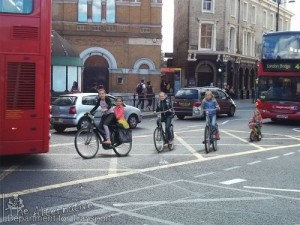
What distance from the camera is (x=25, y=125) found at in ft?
31.5

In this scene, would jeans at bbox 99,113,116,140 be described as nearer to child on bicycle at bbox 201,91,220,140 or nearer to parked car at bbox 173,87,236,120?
child on bicycle at bbox 201,91,220,140

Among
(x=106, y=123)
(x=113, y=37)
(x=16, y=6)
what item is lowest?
(x=106, y=123)

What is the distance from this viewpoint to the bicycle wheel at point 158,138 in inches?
494

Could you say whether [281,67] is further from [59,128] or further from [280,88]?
[59,128]

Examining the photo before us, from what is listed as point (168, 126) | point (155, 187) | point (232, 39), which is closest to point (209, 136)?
point (168, 126)

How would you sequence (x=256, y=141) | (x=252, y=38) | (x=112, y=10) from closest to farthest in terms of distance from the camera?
(x=256, y=141) < (x=112, y=10) < (x=252, y=38)

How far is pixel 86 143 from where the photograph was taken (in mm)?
11312

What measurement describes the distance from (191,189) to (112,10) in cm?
3071

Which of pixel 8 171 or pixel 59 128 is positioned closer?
pixel 8 171

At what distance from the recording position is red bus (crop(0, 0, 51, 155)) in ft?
30.6

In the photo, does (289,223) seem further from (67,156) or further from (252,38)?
(252,38)

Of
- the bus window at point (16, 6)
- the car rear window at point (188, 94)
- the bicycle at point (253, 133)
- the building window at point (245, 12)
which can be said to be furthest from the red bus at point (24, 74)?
the building window at point (245, 12)

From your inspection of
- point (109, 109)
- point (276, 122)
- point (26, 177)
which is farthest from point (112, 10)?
point (26, 177)

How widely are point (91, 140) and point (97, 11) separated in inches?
1065
